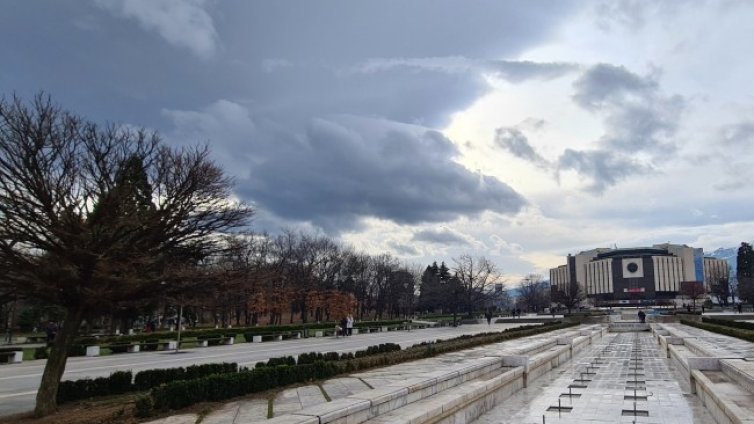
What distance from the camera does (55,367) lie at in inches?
374

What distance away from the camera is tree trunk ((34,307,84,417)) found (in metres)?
9.33

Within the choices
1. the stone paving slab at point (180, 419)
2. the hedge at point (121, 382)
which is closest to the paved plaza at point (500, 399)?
the stone paving slab at point (180, 419)

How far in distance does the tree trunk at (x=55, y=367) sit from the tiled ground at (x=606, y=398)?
770cm

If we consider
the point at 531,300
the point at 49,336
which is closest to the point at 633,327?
the point at 49,336

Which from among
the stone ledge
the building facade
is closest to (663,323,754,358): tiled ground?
the stone ledge

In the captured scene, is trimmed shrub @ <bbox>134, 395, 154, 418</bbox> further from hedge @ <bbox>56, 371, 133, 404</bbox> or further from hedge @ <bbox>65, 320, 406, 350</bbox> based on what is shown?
hedge @ <bbox>65, 320, 406, 350</bbox>

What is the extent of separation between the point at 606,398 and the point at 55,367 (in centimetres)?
1132

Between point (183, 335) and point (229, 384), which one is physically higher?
point (229, 384)

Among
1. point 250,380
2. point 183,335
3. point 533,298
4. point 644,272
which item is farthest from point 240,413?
point 644,272

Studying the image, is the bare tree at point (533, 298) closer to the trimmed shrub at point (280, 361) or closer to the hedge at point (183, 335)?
the hedge at point (183, 335)

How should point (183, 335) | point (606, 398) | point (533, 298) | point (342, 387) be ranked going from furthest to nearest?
point (533, 298), point (183, 335), point (606, 398), point (342, 387)

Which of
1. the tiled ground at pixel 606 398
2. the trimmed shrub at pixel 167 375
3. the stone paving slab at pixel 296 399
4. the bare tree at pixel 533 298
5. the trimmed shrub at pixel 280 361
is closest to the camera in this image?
the stone paving slab at pixel 296 399

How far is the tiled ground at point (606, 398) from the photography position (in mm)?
10227

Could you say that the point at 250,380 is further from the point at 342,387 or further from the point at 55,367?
the point at 55,367
